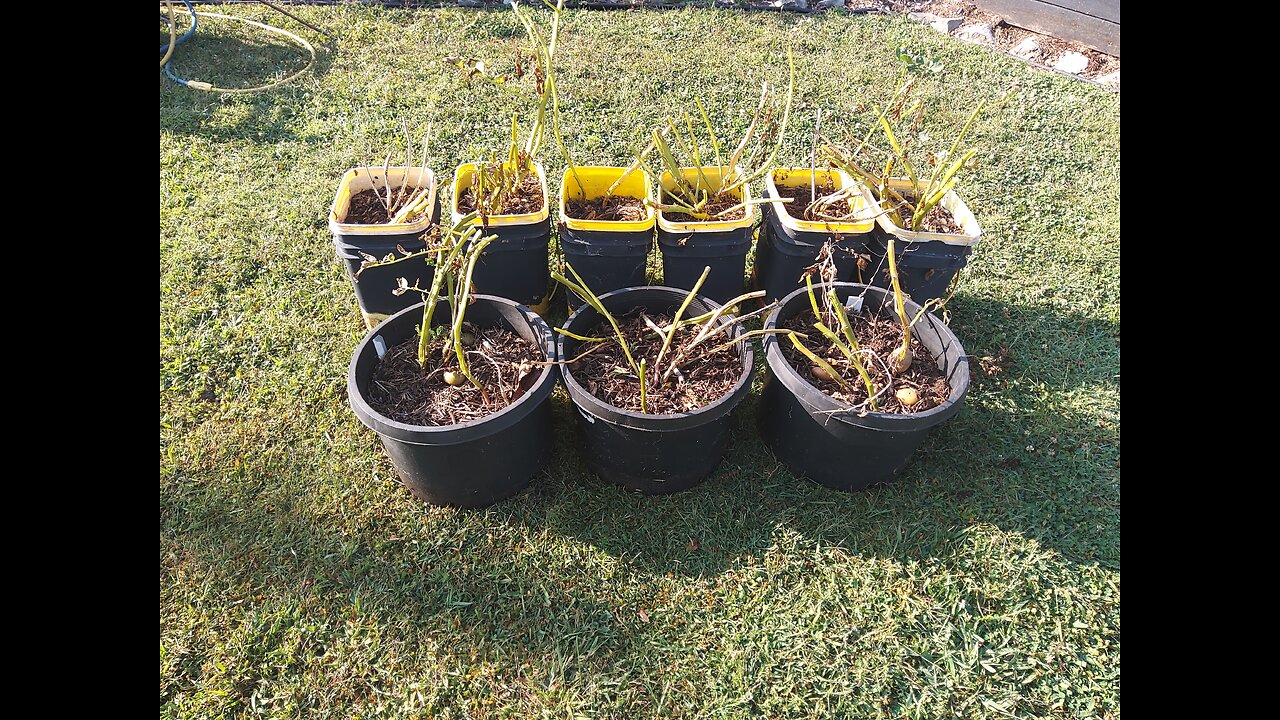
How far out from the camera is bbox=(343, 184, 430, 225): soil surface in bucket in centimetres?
256

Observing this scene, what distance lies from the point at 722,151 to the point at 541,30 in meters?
1.78

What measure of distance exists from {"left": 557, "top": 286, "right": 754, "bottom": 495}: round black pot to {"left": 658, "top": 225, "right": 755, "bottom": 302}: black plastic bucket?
0.75ft

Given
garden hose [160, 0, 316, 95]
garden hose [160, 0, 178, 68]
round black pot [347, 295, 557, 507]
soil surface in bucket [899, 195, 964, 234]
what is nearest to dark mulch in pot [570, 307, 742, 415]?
round black pot [347, 295, 557, 507]

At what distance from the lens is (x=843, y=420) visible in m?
2.04

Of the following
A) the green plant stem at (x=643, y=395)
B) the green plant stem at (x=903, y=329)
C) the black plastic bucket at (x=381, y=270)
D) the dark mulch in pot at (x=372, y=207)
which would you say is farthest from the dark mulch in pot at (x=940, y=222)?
the dark mulch in pot at (x=372, y=207)

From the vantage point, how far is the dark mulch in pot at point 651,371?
7.02ft

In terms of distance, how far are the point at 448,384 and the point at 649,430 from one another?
2.24 feet

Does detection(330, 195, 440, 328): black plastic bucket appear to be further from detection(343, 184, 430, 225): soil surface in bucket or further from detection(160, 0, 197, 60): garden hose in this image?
detection(160, 0, 197, 60): garden hose

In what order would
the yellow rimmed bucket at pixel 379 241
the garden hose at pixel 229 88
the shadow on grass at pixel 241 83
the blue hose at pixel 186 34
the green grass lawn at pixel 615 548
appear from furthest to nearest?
the blue hose at pixel 186 34 < the garden hose at pixel 229 88 < the shadow on grass at pixel 241 83 < the yellow rimmed bucket at pixel 379 241 < the green grass lawn at pixel 615 548

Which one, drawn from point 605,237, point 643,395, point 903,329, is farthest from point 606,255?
point 903,329

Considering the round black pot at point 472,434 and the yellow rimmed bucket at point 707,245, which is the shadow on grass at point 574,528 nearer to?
the round black pot at point 472,434

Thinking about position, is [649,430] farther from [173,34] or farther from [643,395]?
[173,34]

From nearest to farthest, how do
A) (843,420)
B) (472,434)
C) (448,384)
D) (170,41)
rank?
(472,434) < (843,420) < (448,384) < (170,41)

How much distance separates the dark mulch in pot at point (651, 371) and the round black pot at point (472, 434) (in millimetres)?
173
